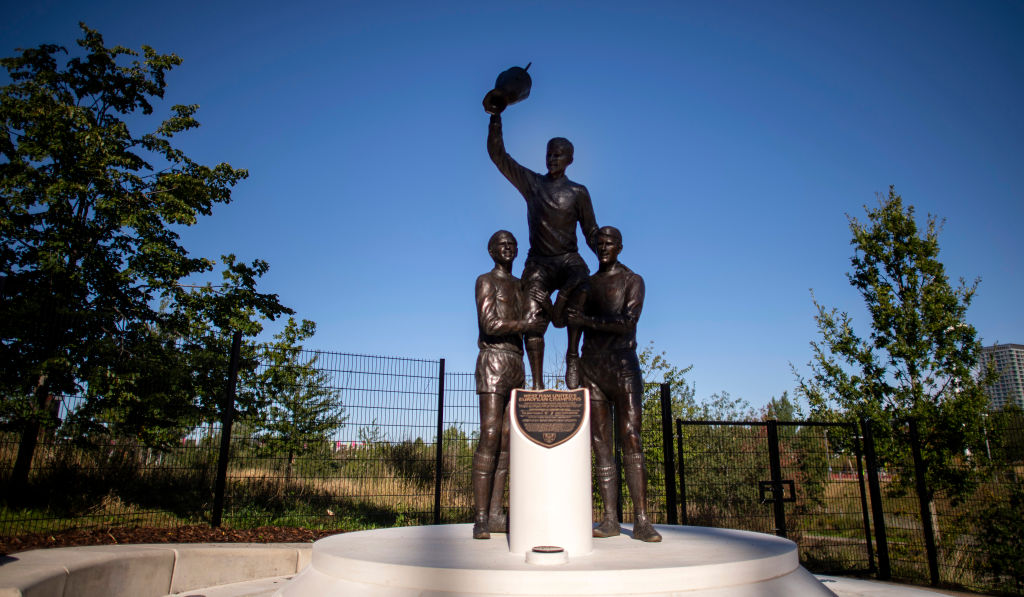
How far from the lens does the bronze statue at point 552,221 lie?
5828 millimetres

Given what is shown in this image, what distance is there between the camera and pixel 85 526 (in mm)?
7703

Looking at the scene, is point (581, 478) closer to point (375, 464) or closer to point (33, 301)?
point (375, 464)

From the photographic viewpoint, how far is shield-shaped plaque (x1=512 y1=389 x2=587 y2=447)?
485cm

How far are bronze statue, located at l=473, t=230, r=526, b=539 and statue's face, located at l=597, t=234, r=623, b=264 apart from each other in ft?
3.13

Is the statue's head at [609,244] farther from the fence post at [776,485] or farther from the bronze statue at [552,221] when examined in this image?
the fence post at [776,485]

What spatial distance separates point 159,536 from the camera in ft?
24.1

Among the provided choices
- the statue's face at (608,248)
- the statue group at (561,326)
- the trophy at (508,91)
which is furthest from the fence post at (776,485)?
the trophy at (508,91)

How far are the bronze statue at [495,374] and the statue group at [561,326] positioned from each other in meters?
0.01

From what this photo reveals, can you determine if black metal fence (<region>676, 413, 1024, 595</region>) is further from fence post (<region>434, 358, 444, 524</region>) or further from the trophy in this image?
the trophy

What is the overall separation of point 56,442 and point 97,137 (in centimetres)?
622

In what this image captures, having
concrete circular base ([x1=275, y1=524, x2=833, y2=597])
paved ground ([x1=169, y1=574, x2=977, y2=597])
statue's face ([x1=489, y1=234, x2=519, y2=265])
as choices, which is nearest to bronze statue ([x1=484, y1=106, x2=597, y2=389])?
statue's face ([x1=489, y1=234, x2=519, y2=265])

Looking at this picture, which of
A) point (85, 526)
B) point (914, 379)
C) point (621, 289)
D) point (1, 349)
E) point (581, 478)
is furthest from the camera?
point (914, 379)

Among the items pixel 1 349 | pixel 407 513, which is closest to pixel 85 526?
pixel 1 349

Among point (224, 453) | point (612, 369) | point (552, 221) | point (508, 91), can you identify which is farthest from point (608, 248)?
point (224, 453)
